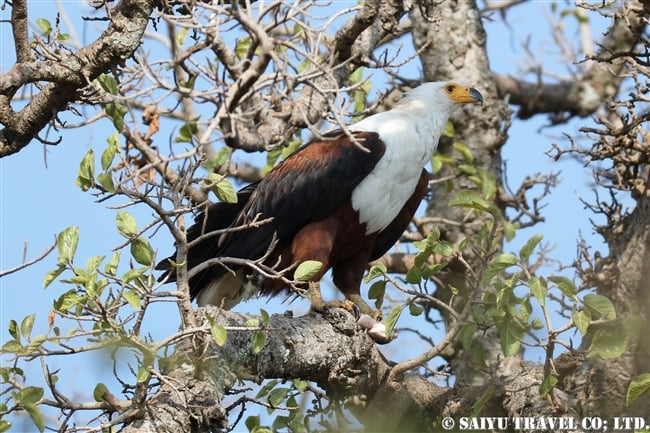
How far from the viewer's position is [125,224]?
3.64m

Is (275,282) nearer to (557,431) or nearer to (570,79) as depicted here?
(557,431)

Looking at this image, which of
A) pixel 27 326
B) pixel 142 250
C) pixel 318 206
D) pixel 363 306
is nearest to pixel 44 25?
pixel 142 250

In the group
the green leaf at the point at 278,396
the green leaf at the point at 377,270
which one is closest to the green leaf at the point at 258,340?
the green leaf at the point at 278,396

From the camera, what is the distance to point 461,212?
22.6 feet

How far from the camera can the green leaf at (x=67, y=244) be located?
356 centimetres

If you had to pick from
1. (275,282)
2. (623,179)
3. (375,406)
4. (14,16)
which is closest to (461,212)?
(623,179)

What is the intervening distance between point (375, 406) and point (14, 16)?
95.7 inches

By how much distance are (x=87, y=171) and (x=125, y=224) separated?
0.23 metres

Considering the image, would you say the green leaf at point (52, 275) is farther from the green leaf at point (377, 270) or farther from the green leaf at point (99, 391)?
the green leaf at point (377, 270)

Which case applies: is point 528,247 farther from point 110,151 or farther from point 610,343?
point 110,151

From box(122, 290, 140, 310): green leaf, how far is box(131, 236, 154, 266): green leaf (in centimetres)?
23

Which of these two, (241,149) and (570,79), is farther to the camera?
(570,79)

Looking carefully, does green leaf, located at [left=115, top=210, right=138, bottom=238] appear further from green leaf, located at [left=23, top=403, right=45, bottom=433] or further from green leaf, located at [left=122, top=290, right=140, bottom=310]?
green leaf, located at [left=23, top=403, right=45, bottom=433]

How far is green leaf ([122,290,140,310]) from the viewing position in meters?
3.41
